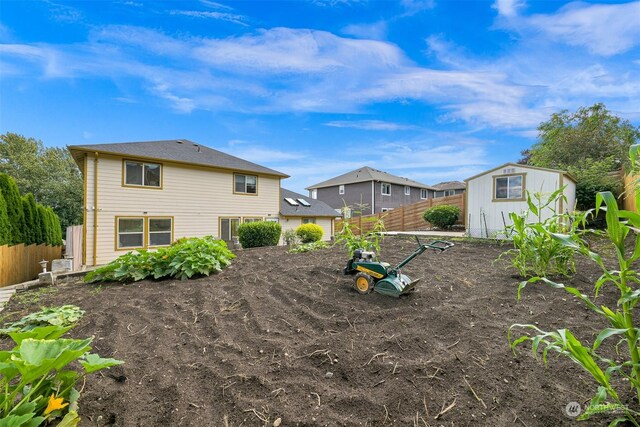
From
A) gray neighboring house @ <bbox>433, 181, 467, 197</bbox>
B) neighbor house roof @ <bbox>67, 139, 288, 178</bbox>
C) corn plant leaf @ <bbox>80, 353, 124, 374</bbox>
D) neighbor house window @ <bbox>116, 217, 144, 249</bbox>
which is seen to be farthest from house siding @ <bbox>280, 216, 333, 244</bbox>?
gray neighboring house @ <bbox>433, 181, 467, 197</bbox>

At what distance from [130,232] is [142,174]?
220 centimetres

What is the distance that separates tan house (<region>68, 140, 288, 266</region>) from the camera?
9.24 meters

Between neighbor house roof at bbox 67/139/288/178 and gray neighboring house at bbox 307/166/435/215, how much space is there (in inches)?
404

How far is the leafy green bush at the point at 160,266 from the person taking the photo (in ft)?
15.7

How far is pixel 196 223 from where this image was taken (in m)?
11.6

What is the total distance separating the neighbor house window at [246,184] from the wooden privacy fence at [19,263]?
7.03 metres

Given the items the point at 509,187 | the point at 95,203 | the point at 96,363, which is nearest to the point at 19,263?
the point at 95,203

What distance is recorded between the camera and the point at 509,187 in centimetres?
1039

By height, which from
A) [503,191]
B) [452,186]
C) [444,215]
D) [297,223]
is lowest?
[297,223]

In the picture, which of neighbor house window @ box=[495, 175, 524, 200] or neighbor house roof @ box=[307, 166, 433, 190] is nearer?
neighbor house window @ box=[495, 175, 524, 200]

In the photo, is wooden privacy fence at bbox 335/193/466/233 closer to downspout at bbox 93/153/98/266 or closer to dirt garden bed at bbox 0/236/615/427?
downspout at bbox 93/153/98/266

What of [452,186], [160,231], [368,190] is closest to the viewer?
[160,231]

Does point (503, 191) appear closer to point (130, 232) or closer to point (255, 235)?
point (255, 235)

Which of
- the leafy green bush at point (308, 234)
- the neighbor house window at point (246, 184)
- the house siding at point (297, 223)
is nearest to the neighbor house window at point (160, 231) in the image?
the neighbor house window at point (246, 184)
